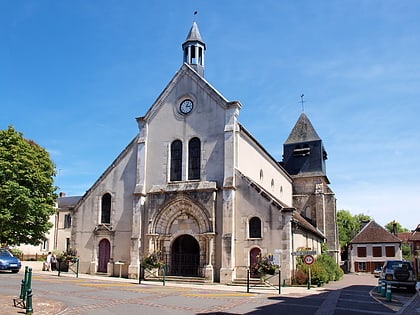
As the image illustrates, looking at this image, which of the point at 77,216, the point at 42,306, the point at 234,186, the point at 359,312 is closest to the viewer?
the point at 42,306

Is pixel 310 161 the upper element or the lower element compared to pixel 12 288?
upper

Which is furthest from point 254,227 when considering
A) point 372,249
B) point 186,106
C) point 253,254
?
point 372,249

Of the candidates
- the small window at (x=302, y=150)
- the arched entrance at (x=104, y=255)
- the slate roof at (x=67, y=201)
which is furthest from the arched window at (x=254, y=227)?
the slate roof at (x=67, y=201)

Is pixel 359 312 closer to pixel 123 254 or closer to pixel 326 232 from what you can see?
pixel 123 254

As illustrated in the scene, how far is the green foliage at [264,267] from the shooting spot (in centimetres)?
2014

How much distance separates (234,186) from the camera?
72.6ft

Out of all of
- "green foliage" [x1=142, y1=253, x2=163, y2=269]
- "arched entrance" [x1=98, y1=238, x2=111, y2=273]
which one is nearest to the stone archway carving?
"green foliage" [x1=142, y1=253, x2=163, y2=269]

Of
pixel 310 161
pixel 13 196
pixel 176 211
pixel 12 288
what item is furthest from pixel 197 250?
pixel 310 161

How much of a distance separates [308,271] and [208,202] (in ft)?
20.4

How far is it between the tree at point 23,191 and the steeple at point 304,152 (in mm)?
21582

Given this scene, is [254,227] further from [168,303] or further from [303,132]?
[303,132]

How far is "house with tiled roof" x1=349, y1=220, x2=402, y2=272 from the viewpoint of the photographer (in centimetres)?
4672

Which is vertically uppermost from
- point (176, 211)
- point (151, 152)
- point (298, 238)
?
point (151, 152)

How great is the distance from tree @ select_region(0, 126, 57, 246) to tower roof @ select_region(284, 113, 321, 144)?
2296 cm
